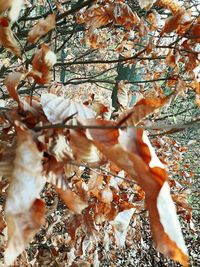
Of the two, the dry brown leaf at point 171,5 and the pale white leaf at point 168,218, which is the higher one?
the dry brown leaf at point 171,5

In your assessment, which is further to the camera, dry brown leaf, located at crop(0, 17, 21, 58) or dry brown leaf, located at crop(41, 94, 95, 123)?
dry brown leaf, located at crop(0, 17, 21, 58)

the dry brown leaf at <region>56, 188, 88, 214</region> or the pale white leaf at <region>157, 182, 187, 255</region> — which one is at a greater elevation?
the dry brown leaf at <region>56, 188, 88, 214</region>

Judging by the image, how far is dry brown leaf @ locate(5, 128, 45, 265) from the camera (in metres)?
0.60

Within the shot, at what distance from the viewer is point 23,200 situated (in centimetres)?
→ 61

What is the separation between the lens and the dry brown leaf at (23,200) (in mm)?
603

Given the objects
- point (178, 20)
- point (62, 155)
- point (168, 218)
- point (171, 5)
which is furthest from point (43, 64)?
point (171, 5)

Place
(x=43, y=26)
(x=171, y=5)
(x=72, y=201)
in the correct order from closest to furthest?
(x=72, y=201) → (x=43, y=26) → (x=171, y=5)

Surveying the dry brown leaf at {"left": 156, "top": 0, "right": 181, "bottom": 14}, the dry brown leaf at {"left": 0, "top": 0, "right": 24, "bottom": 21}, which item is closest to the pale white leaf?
the dry brown leaf at {"left": 0, "top": 0, "right": 24, "bottom": 21}

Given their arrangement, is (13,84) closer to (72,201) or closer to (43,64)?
(43,64)

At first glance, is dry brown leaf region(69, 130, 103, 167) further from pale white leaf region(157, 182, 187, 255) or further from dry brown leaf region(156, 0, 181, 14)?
dry brown leaf region(156, 0, 181, 14)

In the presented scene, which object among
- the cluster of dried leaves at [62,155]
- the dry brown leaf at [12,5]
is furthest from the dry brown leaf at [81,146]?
the dry brown leaf at [12,5]

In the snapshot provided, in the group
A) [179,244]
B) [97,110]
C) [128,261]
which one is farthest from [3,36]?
[128,261]

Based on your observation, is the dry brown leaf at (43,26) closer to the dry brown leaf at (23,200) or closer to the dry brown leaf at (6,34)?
the dry brown leaf at (6,34)

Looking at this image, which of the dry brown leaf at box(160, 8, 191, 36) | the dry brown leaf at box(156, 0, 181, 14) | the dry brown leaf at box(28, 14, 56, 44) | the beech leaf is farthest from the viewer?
the dry brown leaf at box(156, 0, 181, 14)
